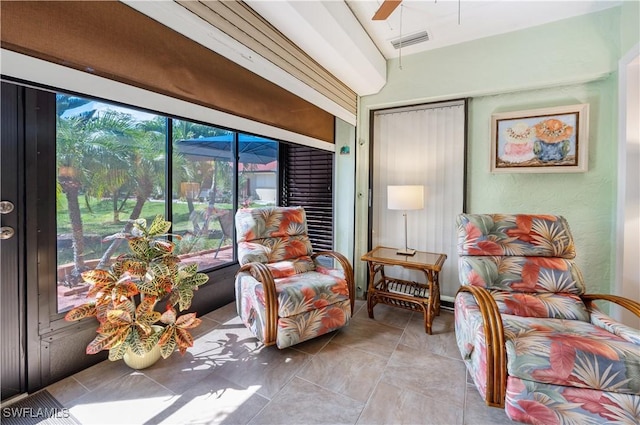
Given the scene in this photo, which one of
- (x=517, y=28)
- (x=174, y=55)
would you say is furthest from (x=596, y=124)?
(x=174, y=55)

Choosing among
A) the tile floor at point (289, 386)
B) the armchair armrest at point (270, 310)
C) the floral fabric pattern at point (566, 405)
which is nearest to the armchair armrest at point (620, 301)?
the floral fabric pattern at point (566, 405)

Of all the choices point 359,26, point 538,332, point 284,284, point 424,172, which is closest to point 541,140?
point 424,172

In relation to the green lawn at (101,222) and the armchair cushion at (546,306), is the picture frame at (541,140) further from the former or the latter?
the green lawn at (101,222)

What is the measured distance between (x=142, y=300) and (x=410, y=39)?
317cm

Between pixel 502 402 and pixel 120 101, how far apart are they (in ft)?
8.63

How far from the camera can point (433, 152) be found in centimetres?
303

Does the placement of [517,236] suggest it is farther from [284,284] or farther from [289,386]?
[289,386]

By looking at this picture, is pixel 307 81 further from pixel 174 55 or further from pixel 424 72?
pixel 424 72

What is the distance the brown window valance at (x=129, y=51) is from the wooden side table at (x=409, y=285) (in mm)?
1795

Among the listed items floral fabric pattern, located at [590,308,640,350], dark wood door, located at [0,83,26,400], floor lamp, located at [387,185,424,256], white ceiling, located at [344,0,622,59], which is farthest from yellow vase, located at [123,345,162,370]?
white ceiling, located at [344,0,622,59]

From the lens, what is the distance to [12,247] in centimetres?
158

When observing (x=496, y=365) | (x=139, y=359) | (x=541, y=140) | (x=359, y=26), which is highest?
(x=359, y=26)

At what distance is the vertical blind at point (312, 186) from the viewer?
3.79 meters

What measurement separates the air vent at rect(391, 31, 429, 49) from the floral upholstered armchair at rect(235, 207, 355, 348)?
6.37ft
